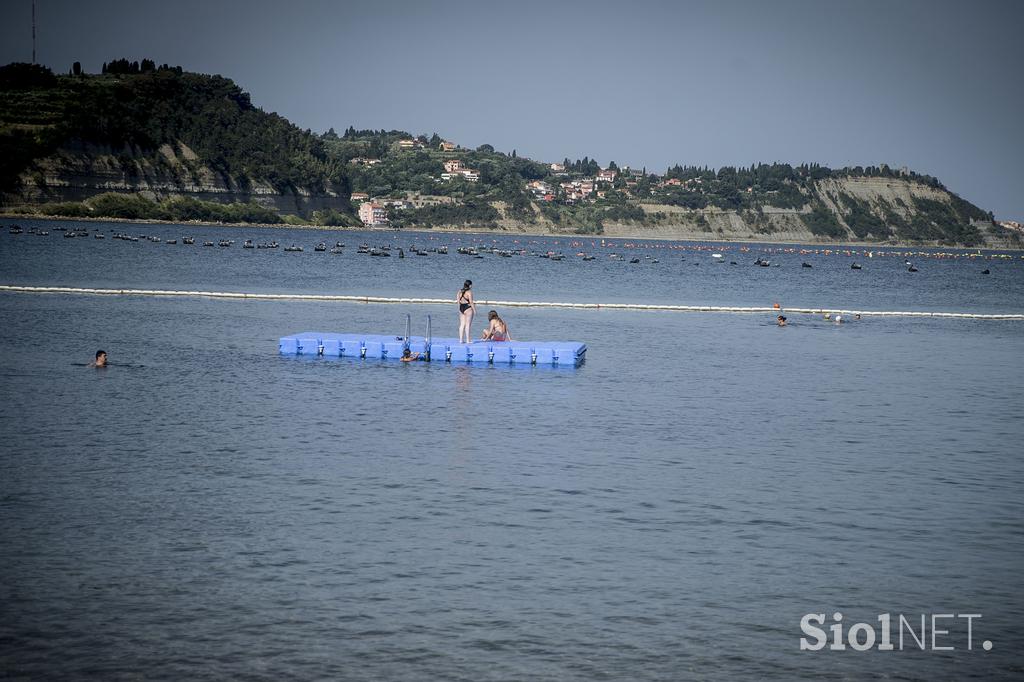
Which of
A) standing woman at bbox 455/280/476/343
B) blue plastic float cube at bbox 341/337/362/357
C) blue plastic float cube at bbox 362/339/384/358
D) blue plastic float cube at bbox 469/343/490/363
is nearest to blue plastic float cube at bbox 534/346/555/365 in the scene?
blue plastic float cube at bbox 469/343/490/363

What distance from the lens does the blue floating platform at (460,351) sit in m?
42.0

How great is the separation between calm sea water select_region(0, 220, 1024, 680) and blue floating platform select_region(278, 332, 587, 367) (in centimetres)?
111

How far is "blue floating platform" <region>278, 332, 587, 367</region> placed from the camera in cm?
4200

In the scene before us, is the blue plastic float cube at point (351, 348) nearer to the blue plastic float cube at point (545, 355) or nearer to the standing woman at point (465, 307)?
the standing woman at point (465, 307)

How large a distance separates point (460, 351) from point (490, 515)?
70.9 feet

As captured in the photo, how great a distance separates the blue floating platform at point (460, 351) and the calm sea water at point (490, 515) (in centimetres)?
111

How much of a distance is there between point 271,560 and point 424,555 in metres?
2.45

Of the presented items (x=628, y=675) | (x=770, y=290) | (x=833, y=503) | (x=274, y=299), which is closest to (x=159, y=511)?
(x=628, y=675)

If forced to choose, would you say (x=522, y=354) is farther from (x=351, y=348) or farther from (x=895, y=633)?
(x=895, y=633)

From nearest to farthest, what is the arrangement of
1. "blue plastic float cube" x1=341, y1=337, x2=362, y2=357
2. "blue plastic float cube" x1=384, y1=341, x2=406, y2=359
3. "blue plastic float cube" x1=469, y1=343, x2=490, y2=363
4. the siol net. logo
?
the siol net. logo → "blue plastic float cube" x1=469, y1=343, x2=490, y2=363 → "blue plastic float cube" x1=384, y1=341, x2=406, y2=359 → "blue plastic float cube" x1=341, y1=337, x2=362, y2=357

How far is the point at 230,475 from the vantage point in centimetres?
2325

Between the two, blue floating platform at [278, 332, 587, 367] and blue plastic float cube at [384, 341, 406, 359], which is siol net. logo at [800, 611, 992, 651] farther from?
blue plastic float cube at [384, 341, 406, 359]

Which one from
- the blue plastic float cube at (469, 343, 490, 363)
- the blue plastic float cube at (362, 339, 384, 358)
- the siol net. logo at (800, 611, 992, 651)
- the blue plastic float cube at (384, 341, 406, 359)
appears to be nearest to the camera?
the siol net. logo at (800, 611, 992, 651)

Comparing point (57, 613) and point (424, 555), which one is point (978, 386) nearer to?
point (424, 555)
